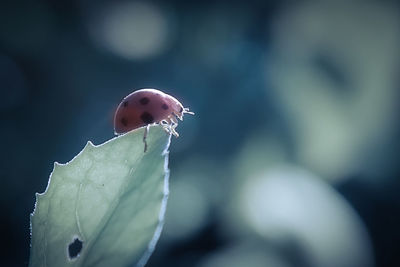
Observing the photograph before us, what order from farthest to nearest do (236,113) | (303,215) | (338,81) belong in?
(236,113) < (338,81) < (303,215)

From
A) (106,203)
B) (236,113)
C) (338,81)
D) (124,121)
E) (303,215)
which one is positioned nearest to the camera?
(106,203)

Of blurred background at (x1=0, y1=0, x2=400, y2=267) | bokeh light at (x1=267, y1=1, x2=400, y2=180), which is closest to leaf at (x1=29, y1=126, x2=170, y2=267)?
blurred background at (x1=0, y1=0, x2=400, y2=267)

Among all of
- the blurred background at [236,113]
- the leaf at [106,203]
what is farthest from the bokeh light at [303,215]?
the leaf at [106,203]

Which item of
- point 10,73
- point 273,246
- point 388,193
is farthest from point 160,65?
point 388,193

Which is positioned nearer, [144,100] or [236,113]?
[144,100]

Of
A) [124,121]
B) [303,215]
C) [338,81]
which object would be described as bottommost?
[124,121]

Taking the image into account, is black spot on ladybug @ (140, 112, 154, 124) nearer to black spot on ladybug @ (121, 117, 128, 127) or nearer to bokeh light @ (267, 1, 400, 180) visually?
black spot on ladybug @ (121, 117, 128, 127)

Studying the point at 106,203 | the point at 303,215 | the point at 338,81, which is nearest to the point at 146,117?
the point at 106,203

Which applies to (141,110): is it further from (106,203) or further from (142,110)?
(106,203)
